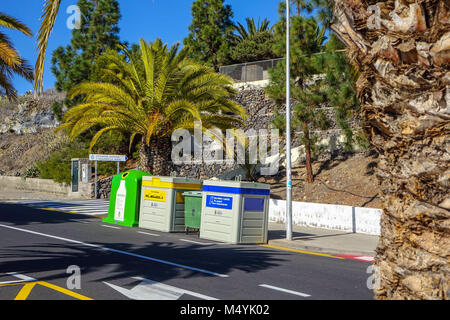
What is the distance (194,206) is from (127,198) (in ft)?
10.2

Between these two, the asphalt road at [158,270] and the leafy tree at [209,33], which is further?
the leafy tree at [209,33]

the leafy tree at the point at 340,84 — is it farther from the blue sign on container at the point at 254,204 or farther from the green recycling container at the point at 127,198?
the green recycling container at the point at 127,198

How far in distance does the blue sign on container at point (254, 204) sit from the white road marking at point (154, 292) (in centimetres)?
572

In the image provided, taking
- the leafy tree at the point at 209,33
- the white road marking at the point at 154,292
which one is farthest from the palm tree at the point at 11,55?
the leafy tree at the point at 209,33

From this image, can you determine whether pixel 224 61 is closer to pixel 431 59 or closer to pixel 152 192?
pixel 152 192

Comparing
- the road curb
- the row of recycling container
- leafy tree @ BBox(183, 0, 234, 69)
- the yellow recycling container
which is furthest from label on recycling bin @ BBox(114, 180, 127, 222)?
leafy tree @ BBox(183, 0, 234, 69)

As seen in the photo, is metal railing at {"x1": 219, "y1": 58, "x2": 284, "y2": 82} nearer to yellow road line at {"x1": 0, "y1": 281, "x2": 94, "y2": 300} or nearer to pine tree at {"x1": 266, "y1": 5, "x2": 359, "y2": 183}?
pine tree at {"x1": 266, "y1": 5, "x2": 359, "y2": 183}

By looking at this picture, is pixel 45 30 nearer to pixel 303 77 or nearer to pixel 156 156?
pixel 156 156

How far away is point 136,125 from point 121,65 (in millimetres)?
2715

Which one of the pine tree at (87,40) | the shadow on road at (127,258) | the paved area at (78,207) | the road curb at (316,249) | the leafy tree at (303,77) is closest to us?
the shadow on road at (127,258)

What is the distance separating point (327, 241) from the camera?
1348 cm

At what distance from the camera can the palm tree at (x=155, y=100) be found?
19031mm

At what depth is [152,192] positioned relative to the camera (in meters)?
15.3
